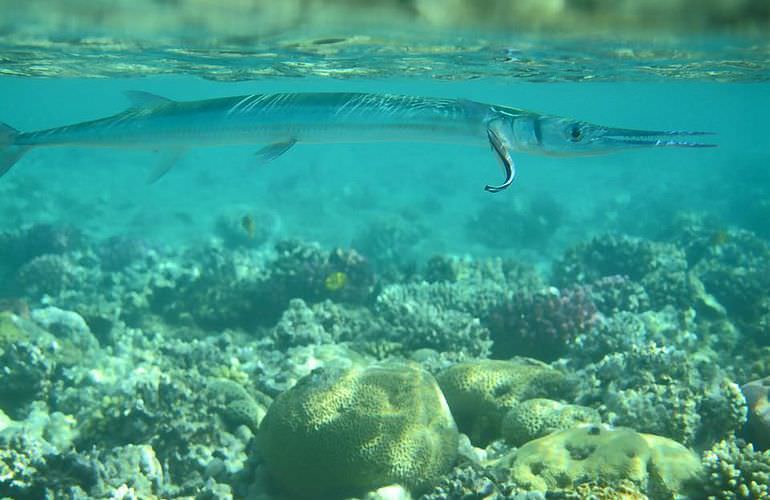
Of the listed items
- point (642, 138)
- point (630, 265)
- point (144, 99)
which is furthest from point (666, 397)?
point (630, 265)

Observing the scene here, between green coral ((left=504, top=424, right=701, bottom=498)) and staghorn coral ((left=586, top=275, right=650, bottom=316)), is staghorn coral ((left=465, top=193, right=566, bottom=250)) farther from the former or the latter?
green coral ((left=504, top=424, right=701, bottom=498))

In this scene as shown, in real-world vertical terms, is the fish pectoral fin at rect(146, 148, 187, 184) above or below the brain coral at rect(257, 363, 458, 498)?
above

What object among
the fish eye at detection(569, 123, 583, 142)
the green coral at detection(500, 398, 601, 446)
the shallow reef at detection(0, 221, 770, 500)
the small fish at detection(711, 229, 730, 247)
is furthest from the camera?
the small fish at detection(711, 229, 730, 247)

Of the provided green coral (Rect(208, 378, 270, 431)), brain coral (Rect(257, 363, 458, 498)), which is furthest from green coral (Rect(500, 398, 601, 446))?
green coral (Rect(208, 378, 270, 431))

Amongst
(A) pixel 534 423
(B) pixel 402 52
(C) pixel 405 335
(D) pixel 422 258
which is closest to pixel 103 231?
(D) pixel 422 258

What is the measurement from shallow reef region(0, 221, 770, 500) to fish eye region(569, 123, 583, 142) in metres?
2.46

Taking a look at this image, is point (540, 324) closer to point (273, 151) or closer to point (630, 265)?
point (273, 151)

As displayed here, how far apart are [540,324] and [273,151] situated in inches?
179

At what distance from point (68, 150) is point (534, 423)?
43862 mm

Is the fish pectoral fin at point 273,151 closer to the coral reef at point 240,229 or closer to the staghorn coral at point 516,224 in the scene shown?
the coral reef at point 240,229

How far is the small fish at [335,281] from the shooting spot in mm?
10055

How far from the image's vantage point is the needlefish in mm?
5434

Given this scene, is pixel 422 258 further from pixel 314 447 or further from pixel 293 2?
pixel 314 447

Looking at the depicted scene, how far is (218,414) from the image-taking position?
219 inches
